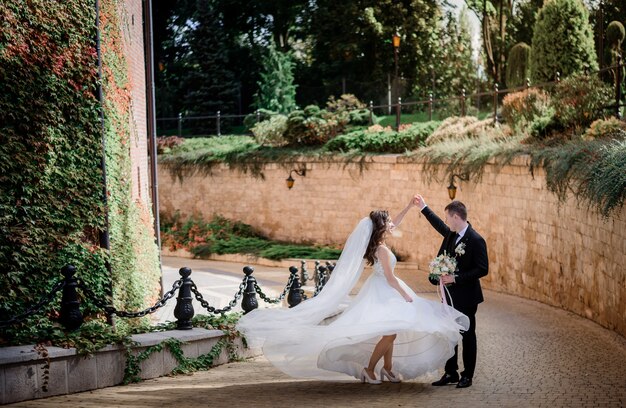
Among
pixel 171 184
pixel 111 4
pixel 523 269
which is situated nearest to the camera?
pixel 111 4

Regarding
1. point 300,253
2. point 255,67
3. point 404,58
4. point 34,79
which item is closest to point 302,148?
point 300,253

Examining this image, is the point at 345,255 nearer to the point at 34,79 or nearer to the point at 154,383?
the point at 154,383

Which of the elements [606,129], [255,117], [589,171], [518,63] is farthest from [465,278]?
[255,117]

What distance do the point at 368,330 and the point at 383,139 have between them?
56.3 feet

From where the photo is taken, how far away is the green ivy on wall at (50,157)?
31.2 feet

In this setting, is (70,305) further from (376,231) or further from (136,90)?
(136,90)

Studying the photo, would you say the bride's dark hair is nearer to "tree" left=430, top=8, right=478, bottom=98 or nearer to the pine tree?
"tree" left=430, top=8, right=478, bottom=98

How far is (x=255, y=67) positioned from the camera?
38.7 meters

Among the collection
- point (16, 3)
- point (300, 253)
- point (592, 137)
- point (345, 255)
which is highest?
point (16, 3)

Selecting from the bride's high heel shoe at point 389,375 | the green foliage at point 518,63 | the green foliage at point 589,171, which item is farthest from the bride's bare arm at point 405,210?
the green foliage at point 518,63

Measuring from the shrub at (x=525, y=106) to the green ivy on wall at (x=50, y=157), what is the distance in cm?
1118

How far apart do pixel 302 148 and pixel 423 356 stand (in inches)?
763

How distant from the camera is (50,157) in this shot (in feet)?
32.5

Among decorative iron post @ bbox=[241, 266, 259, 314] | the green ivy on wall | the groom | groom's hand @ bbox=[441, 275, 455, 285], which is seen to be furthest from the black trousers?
the green ivy on wall
